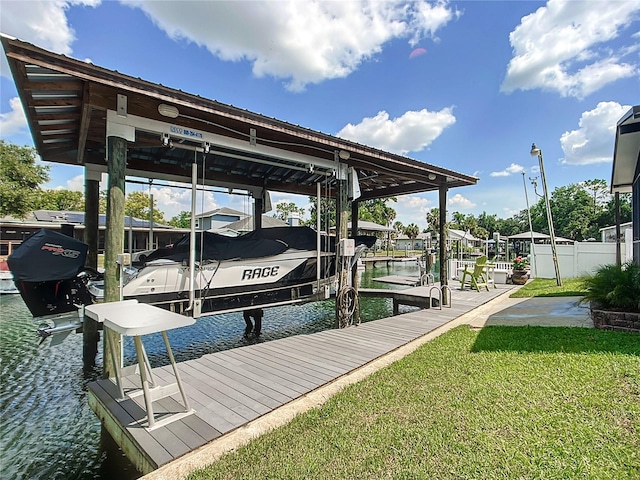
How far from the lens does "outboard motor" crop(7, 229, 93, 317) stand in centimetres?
381

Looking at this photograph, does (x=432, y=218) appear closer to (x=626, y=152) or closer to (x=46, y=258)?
(x=626, y=152)

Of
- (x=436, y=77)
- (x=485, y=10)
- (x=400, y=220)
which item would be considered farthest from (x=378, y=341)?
(x=400, y=220)

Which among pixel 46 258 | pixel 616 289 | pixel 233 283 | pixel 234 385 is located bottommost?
pixel 234 385

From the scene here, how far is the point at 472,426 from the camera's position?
2484 mm

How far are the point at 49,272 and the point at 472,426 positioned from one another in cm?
475

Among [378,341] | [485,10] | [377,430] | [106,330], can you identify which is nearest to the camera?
[377,430]

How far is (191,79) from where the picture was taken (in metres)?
7.45

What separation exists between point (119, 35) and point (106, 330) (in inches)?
208

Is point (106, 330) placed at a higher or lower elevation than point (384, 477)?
higher

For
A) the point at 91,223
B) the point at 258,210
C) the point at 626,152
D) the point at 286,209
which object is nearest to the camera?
the point at 91,223

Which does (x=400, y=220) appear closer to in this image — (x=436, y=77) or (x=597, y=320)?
(x=436, y=77)

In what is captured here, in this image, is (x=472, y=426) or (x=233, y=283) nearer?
(x=472, y=426)

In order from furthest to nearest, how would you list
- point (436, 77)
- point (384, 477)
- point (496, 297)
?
point (436, 77), point (496, 297), point (384, 477)

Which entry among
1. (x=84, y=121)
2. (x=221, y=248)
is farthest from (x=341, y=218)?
(x=84, y=121)
